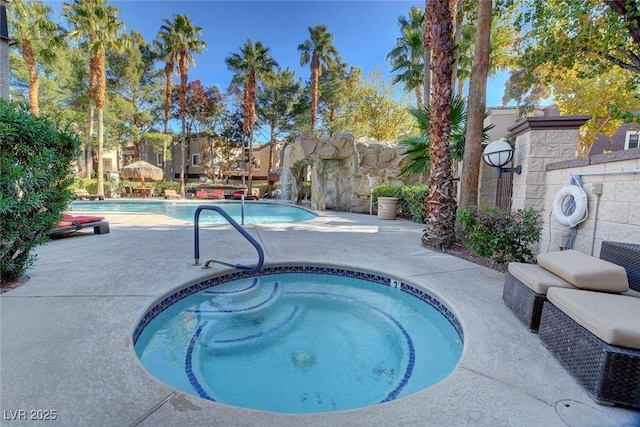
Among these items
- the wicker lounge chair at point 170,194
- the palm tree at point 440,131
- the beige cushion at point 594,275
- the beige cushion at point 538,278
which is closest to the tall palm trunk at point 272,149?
the wicker lounge chair at point 170,194

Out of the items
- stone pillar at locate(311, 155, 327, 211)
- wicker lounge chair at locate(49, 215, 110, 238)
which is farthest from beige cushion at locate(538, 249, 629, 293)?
stone pillar at locate(311, 155, 327, 211)

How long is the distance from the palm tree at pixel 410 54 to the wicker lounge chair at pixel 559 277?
12.1m

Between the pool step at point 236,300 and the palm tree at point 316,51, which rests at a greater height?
the palm tree at point 316,51

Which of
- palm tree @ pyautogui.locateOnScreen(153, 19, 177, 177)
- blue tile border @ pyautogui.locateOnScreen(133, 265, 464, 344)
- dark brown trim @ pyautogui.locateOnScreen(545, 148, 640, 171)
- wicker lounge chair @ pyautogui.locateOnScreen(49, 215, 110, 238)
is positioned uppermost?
palm tree @ pyautogui.locateOnScreen(153, 19, 177, 177)

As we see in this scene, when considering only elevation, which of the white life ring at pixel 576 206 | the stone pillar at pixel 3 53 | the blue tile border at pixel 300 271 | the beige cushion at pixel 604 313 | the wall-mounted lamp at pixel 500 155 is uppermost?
the stone pillar at pixel 3 53

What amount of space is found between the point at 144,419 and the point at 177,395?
0.20 meters

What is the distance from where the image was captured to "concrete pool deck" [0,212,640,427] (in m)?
1.54

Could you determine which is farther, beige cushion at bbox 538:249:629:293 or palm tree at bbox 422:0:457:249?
palm tree at bbox 422:0:457:249

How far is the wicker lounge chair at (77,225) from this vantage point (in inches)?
228

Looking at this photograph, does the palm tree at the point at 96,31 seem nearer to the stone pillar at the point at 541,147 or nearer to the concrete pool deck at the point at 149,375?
the concrete pool deck at the point at 149,375

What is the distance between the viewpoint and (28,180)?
120 inches

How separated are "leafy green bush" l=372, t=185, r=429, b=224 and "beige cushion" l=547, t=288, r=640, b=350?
7.28 meters

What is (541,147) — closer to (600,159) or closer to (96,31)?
(600,159)

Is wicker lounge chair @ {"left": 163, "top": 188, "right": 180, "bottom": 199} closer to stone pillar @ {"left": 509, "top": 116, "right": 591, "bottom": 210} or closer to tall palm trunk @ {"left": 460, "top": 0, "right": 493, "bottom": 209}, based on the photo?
tall palm trunk @ {"left": 460, "top": 0, "right": 493, "bottom": 209}
